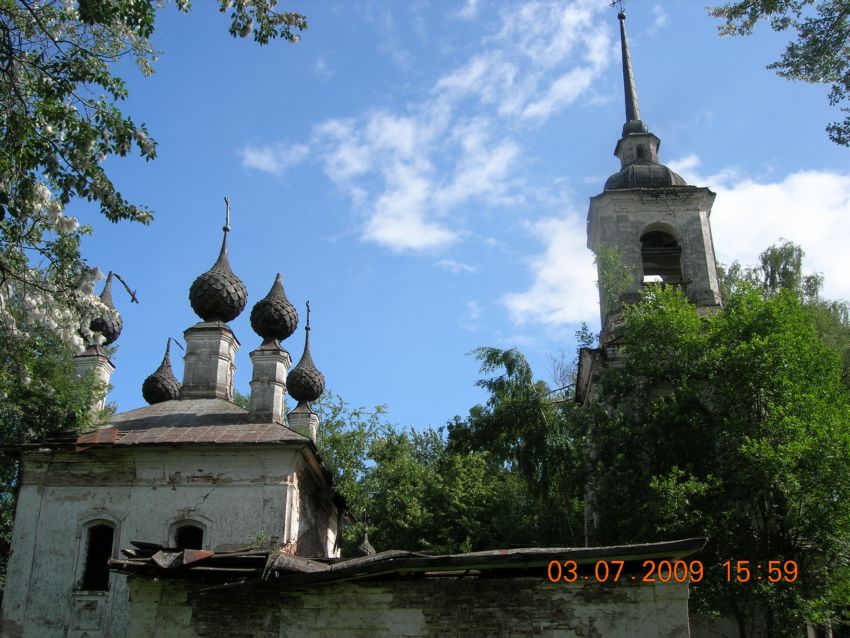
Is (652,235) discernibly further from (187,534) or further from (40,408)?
(40,408)

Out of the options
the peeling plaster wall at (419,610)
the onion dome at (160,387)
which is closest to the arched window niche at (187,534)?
the peeling plaster wall at (419,610)

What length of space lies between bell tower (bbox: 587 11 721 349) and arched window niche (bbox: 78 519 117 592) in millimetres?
10752

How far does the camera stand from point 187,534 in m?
13.1

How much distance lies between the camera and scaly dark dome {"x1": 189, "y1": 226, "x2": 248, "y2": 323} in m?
16.0

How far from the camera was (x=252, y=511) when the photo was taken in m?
12.9

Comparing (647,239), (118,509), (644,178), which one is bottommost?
(118,509)

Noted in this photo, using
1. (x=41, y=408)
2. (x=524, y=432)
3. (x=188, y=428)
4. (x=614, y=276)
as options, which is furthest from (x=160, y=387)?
(x=614, y=276)

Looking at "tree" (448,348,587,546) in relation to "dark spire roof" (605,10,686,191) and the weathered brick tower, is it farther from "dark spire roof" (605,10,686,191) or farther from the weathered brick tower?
"dark spire roof" (605,10,686,191)

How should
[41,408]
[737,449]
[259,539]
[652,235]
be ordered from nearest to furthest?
1. [259,539]
2. [737,449]
3. [41,408]
4. [652,235]

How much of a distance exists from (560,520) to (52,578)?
39.8 feet

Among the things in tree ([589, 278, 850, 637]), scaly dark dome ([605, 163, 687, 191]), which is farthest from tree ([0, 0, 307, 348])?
scaly dark dome ([605, 163, 687, 191])

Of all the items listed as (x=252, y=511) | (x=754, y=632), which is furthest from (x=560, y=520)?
(x=252, y=511)

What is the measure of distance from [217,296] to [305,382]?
4500 millimetres

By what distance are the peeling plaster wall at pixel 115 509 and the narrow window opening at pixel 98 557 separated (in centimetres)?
13
